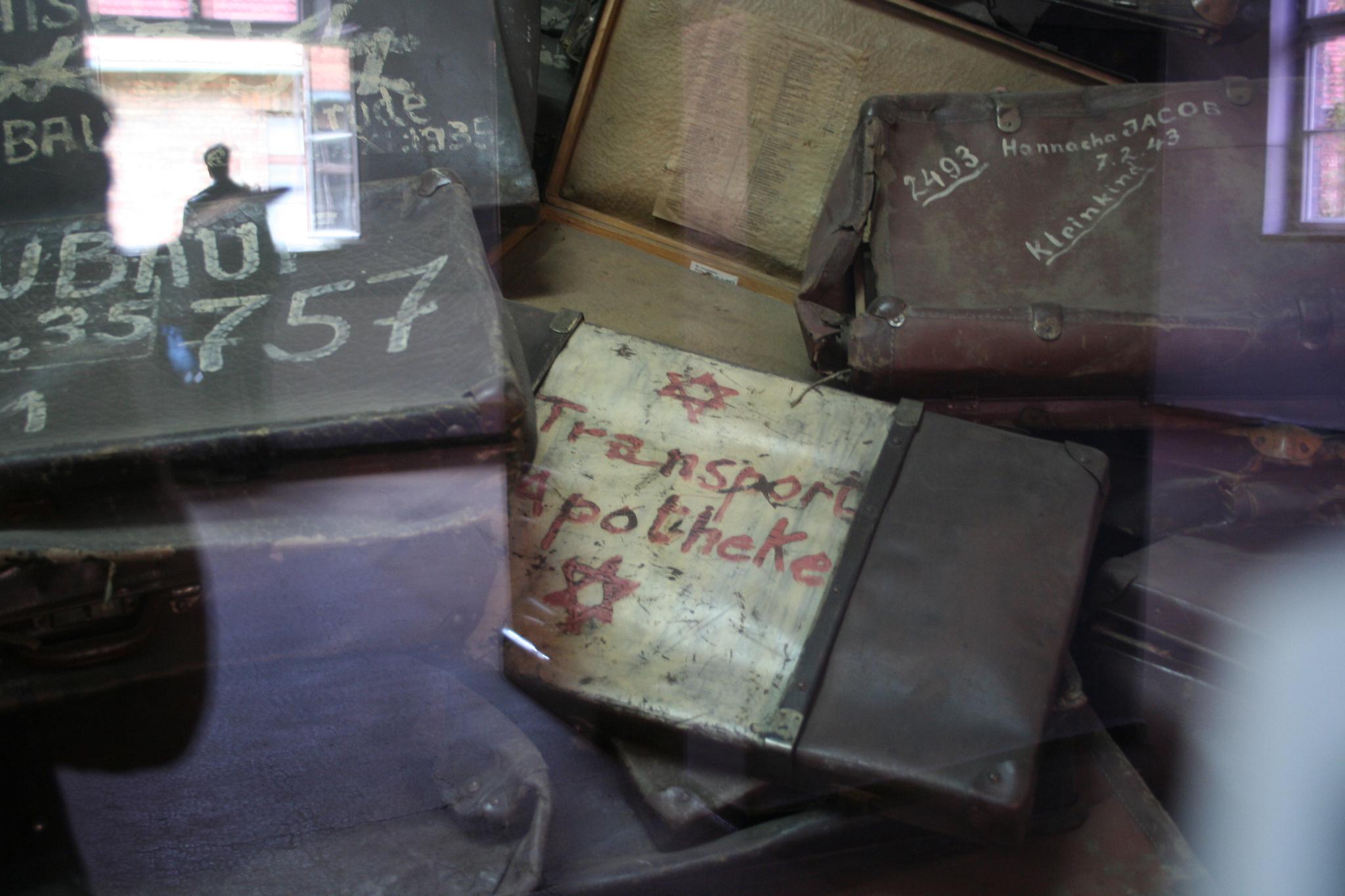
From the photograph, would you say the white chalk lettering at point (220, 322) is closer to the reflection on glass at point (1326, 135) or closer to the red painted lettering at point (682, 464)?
the red painted lettering at point (682, 464)

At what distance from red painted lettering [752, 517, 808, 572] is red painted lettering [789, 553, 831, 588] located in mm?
18

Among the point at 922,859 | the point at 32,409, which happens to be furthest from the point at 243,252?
the point at 922,859

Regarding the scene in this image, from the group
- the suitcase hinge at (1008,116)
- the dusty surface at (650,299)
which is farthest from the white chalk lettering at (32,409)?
the suitcase hinge at (1008,116)

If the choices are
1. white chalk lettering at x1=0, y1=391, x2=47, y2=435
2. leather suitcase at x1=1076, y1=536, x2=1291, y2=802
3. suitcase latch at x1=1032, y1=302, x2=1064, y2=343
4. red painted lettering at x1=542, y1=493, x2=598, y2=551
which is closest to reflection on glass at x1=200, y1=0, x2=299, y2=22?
white chalk lettering at x1=0, y1=391, x2=47, y2=435

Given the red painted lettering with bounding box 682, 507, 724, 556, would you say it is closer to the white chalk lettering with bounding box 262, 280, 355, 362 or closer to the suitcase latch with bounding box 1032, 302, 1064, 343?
the white chalk lettering with bounding box 262, 280, 355, 362

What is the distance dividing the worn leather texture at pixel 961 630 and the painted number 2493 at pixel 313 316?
63 centimetres

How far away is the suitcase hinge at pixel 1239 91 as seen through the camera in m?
1.61

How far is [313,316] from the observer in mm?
1112

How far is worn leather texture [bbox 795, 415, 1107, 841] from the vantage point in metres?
1.01

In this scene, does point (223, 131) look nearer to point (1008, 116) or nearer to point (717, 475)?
point (717, 475)

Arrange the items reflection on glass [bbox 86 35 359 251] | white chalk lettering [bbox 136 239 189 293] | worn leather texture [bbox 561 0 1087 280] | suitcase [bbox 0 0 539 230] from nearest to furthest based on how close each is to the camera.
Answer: white chalk lettering [bbox 136 239 189 293]
reflection on glass [bbox 86 35 359 251]
suitcase [bbox 0 0 539 230]
worn leather texture [bbox 561 0 1087 280]

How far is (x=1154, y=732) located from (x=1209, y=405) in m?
0.52

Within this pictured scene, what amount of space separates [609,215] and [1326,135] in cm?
129

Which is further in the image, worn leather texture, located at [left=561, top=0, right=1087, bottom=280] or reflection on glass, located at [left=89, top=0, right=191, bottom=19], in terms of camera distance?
worn leather texture, located at [left=561, top=0, right=1087, bottom=280]
